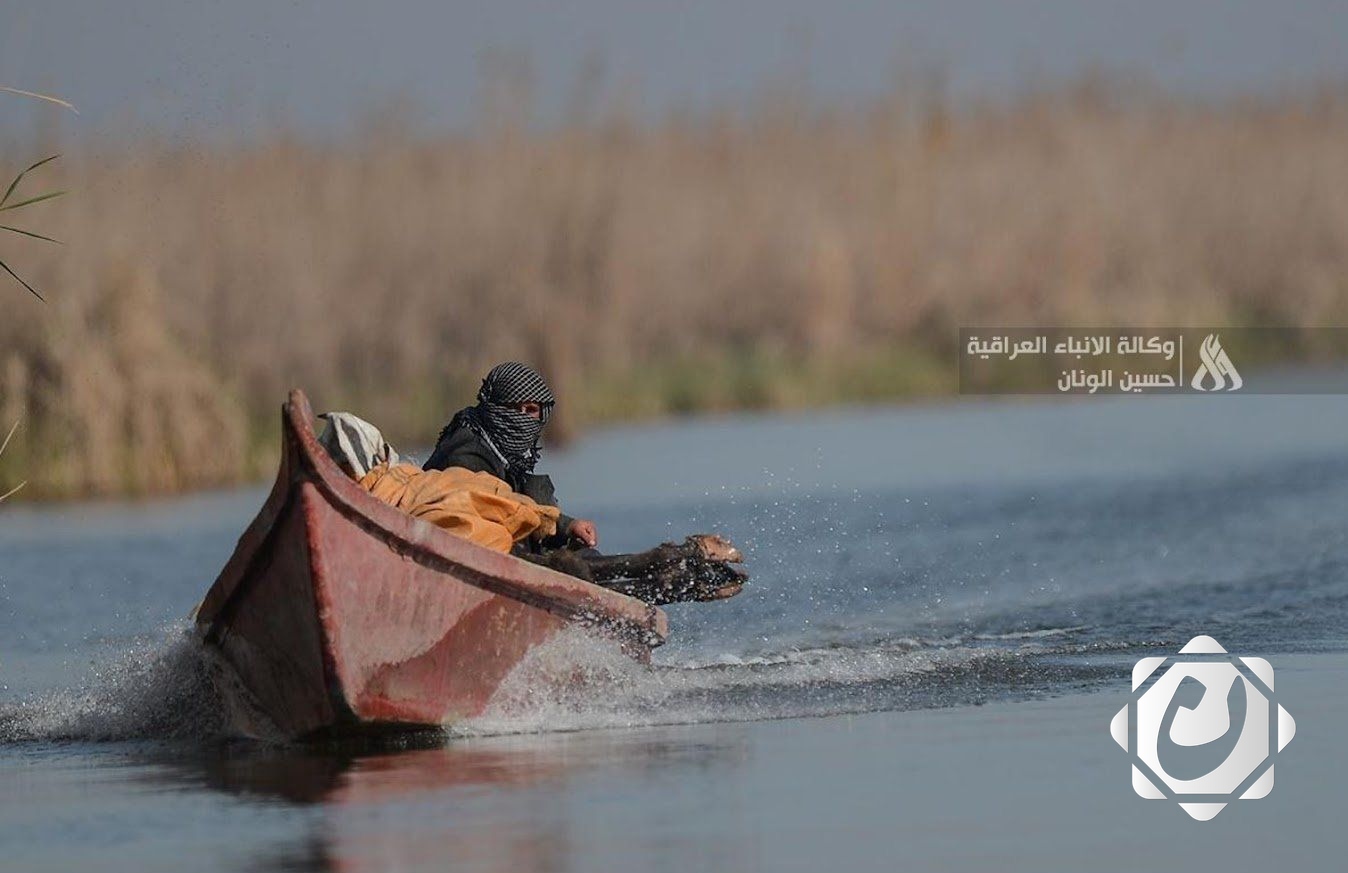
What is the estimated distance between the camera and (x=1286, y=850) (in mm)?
8516

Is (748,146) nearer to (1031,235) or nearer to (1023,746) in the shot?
(1031,235)

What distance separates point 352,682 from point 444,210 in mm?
18263

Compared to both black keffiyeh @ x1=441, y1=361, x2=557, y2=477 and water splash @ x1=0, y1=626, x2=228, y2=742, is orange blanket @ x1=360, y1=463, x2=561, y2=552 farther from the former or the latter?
water splash @ x1=0, y1=626, x2=228, y2=742

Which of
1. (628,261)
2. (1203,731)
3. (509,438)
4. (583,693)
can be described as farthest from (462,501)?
(628,261)

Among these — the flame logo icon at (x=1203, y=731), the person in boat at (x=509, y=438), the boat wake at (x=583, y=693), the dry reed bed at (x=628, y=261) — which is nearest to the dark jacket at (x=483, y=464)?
the person in boat at (x=509, y=438)

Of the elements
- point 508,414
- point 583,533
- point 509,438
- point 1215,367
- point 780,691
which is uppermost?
point 1215,367

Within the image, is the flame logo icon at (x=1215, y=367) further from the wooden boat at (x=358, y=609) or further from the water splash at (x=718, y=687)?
the wooden boat at (x=358, y=609)

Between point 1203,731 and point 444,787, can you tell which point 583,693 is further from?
point 1203,731

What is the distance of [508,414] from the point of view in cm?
1270

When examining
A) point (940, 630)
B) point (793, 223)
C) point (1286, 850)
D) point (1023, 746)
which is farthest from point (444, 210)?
point (1286, 850)

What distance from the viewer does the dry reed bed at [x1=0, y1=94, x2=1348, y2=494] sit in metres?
23.4

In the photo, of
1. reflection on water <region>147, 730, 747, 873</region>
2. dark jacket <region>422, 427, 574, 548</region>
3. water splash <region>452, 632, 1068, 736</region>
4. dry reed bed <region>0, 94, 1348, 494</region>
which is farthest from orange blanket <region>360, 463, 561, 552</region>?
dry reed bed <region>0, 94, 1348, 494</region>

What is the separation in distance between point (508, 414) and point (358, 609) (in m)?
1.72

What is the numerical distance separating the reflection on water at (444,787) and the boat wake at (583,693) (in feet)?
1.25
